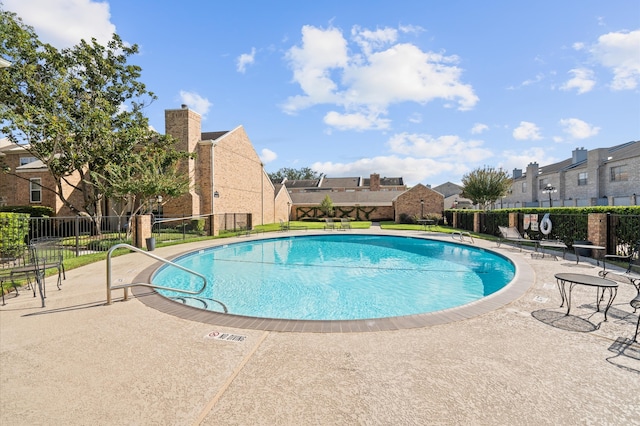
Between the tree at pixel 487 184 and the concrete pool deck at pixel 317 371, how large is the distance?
25099mm

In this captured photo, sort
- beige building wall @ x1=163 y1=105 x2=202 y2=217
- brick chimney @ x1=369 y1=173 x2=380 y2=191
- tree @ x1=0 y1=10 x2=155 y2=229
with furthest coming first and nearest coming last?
brick chimney @ x1=369 y1=173 x2=380 y2=191
beige building wall @ x1=163 y1=105 x2=202 y2=217
tree @ x1=0 y1=10 x2=155 y2=229

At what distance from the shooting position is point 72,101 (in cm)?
1535

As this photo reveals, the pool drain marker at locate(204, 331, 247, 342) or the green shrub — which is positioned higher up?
the green shrub

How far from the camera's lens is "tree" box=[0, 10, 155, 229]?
14.2m

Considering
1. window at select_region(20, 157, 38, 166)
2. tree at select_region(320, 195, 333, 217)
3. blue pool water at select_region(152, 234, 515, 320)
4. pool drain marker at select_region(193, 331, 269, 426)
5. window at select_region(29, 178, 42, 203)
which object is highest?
window at select_region(20, 157, 38, 166)

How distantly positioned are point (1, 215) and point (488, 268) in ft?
59.2

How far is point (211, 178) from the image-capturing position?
21.7 metres

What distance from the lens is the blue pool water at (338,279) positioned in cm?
717

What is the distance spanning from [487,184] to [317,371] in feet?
97.1

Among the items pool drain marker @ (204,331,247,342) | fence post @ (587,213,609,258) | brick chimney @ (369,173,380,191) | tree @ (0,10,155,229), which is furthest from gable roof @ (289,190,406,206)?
pool drain marker @ (204,331,247,342)

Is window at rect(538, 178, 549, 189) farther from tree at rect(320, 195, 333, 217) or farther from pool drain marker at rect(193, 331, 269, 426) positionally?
pool drain marker at rect(193, 331, 269, 426)

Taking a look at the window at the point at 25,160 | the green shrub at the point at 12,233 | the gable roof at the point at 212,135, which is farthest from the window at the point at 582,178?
the window at the point at 25,160

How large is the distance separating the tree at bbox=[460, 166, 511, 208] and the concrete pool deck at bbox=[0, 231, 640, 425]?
2510cm

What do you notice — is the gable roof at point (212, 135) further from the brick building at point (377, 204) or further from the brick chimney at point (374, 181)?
the brick chimney at point (374, 181)
